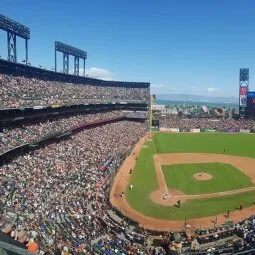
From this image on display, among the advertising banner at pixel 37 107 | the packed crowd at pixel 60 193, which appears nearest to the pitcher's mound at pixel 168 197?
the packed crowd at pixel 60 193

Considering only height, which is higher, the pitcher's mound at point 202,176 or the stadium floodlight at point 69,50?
the stadium floodlight at point 69,50

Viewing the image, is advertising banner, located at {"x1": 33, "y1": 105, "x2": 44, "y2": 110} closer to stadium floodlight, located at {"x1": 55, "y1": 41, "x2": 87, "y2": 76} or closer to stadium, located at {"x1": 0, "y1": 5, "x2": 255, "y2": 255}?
stadium, located at {"x1": 0, "y1": 5, "x2": 255, "y2": 255}

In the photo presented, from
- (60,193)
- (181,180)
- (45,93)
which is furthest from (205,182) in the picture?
(45,93)

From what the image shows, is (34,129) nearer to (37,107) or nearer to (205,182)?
(37,107)

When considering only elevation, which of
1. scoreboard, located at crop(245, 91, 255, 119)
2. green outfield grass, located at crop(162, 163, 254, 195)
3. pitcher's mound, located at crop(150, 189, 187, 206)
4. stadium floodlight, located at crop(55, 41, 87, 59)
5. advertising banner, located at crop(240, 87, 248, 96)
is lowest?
pitcher's mound, located at crop(150, 189, 187, 206)

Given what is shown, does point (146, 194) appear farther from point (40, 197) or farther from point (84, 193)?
point (40, 197)

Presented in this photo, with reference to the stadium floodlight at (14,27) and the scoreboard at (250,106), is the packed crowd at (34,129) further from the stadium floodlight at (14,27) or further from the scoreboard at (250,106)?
the scoreboard at (250,106)

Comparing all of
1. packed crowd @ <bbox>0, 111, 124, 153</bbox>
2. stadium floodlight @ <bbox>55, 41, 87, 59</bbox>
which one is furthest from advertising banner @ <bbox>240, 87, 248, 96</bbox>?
packed crowd @ <bbox>0, 111, 124, 153</bbox>

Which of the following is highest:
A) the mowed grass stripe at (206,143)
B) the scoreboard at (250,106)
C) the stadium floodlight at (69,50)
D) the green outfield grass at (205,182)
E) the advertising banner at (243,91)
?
the stadium floodlight at (69,50)
